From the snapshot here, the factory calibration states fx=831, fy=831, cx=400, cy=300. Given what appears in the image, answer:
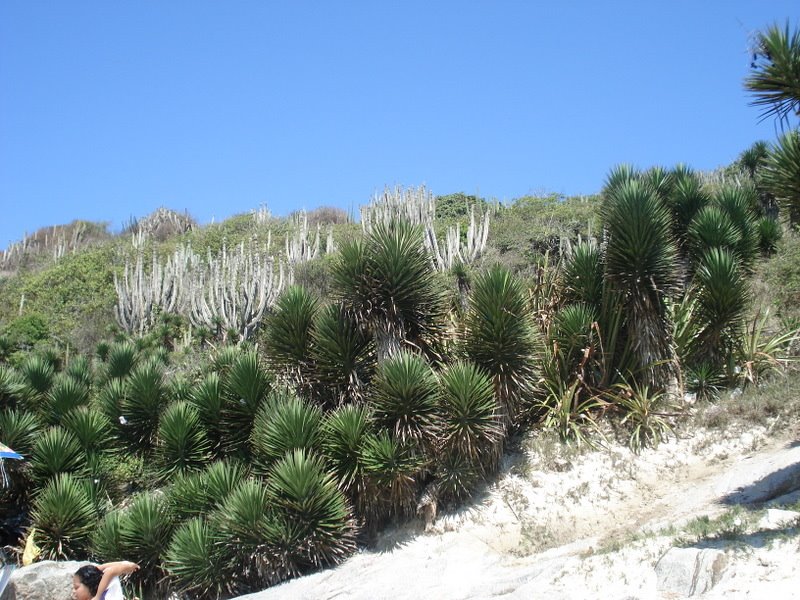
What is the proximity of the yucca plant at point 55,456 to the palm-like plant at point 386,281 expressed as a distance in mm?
5737

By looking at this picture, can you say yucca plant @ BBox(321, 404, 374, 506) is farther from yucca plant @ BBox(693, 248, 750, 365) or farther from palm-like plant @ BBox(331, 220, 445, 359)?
yucca plant @ BBox(693, 248, 750, 365)

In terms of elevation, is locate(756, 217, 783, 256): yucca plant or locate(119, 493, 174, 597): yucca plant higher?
locate(756, 217, 783, 256): yucca plant

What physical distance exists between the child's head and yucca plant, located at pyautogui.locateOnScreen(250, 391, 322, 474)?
4.12m

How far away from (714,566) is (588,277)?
6.87 meters

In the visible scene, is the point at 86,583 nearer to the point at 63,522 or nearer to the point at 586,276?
the point at 63,522

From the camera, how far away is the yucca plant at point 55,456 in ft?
47.7

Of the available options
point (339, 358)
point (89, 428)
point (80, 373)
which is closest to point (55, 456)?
point (89, 428)

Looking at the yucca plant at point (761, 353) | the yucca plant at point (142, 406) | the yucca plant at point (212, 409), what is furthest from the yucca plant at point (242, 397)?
the yucca plant at point (761, 353)

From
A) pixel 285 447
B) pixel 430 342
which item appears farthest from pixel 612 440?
pixel 285 447

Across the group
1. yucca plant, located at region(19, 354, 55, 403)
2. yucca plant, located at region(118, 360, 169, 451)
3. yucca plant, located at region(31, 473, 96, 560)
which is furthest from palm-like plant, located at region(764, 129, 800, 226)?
yucca plant, located at region(19, 354, 55, 403)

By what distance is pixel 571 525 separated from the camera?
1136 centimetres

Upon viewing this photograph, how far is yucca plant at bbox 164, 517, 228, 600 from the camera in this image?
11688mm

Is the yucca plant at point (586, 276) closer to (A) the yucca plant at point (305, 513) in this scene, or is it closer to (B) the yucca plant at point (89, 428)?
(A) the yucca plant at point (305, 513)

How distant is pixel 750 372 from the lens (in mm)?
12812
